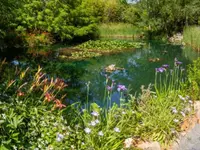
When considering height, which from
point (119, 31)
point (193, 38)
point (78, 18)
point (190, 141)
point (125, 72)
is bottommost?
point (125, 72)

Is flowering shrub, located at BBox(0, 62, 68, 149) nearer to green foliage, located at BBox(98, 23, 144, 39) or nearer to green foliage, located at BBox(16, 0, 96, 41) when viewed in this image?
green foliage, located at BBox(16, 0, 96, 41)

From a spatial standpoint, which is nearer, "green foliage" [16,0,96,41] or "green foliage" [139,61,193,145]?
"green foliage" [139,61,193,145]

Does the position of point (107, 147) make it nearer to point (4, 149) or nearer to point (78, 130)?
point (78, 130)

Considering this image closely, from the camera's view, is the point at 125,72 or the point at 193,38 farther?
the point at 193,38

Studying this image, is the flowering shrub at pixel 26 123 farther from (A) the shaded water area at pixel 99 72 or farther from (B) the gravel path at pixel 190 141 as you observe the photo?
(A) the shaded water area at pixel 99 72

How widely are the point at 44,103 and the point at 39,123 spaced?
50 centimetres

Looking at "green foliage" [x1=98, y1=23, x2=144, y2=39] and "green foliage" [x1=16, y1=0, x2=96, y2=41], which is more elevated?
"green foliage" [x1=16, y1=0, x2=96, y2=41]

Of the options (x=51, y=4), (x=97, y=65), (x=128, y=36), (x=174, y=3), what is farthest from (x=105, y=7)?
(x=97, y=65)

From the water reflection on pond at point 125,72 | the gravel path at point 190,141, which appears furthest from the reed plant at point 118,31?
the gravel path at point 190,141

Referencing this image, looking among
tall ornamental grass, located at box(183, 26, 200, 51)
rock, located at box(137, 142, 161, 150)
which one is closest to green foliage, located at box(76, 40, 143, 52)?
tall ornamental grass, located at box(183, 26, 200, 51)

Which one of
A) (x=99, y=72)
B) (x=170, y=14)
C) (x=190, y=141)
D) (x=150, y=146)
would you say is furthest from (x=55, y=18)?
(x=150, y=146)

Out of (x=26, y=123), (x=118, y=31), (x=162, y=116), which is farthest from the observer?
(x=118, y=31)

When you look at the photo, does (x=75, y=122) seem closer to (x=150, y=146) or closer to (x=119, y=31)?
(x=150, y=146)

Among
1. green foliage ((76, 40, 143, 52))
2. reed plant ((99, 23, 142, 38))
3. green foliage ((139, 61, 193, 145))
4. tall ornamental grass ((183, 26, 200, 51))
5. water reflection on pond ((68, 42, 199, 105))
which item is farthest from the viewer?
reed plant ((99, 23, 142, 38))
